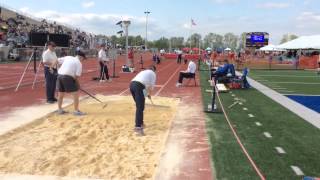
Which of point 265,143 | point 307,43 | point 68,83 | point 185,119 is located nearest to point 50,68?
point 68,83

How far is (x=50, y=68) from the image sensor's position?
42.2 feet

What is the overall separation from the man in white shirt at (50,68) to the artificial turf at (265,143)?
4791 millimetres

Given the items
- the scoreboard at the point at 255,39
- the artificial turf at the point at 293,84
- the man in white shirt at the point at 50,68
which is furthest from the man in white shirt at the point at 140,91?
the scoreboard at the point at 255,39

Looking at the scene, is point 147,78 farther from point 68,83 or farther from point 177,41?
point 177,41

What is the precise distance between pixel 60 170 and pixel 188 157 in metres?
2.03

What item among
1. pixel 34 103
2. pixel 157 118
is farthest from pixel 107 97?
pixel 157 118

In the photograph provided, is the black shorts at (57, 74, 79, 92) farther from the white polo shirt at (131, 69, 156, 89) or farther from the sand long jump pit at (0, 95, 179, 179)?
the white polo shirt at (131, 69, 156, 89)

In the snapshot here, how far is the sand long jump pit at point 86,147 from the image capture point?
248 inches

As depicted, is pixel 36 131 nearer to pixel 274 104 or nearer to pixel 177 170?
pixel 177 170

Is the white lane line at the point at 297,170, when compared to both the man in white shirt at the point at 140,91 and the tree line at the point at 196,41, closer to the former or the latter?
the man in white shirt at the point at 140,91

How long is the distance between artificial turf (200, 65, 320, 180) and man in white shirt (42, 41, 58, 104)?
15.7 ft

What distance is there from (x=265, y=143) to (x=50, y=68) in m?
7.06

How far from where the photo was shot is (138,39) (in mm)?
133000

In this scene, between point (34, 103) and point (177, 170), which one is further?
point (34, 103)
